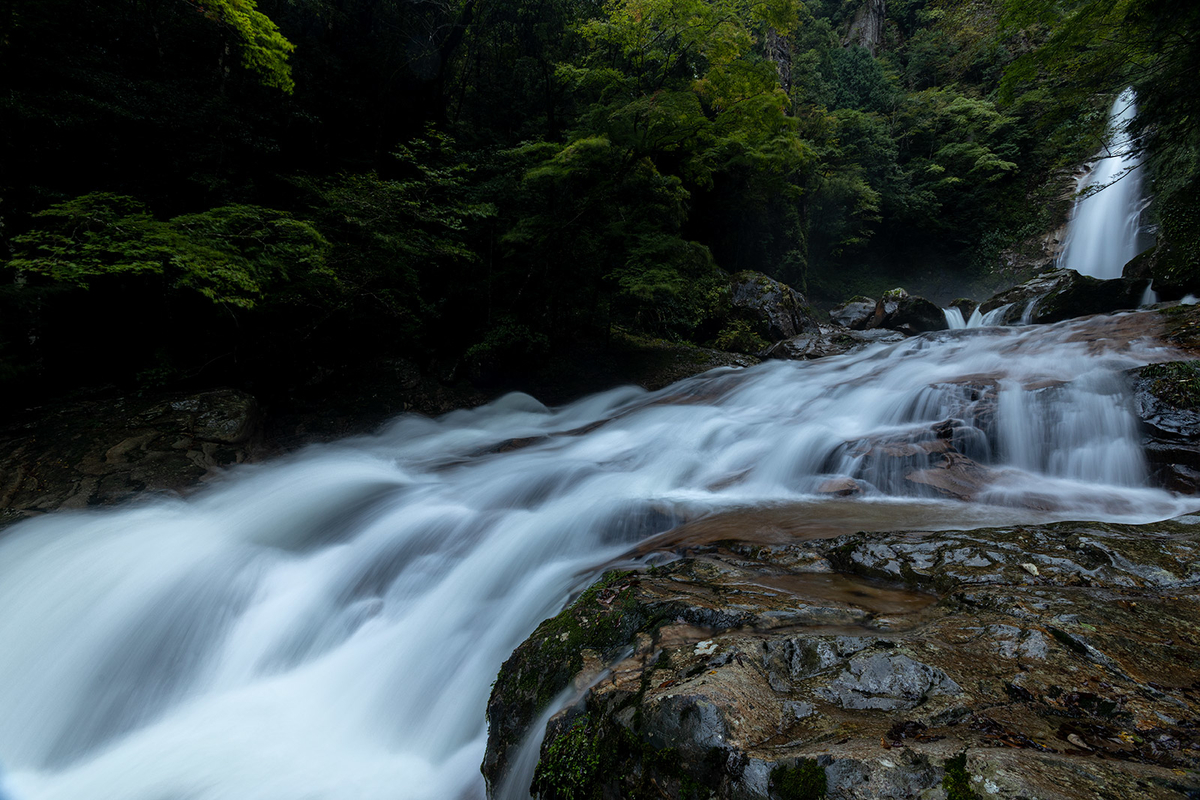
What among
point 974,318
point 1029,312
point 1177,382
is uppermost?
point 974,318

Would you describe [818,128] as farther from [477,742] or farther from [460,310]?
[477,742]

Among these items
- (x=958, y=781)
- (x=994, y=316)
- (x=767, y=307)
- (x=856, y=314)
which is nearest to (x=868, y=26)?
(x=856, y=314)

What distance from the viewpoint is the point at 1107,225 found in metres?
18.4

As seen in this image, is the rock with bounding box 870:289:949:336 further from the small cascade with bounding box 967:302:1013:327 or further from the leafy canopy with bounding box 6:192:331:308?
the leafy canopy with bounding box 6:192:331:308

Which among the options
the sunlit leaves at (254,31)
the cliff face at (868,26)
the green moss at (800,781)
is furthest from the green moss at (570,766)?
the cliff face at (868,26)

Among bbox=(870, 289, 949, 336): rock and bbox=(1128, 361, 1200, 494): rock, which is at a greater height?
bbox=(870, 289, 949, 336): rock

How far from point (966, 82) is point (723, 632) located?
37.1m

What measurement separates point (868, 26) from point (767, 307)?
27260 millimetres

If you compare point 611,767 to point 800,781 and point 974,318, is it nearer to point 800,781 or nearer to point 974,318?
point 800,781

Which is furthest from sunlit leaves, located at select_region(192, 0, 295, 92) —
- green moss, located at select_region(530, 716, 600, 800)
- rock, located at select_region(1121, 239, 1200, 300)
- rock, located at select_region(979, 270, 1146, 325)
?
rock, located at select_region(979, 270, 1146, 325)

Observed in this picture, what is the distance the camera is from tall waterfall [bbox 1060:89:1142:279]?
16953 millimetres

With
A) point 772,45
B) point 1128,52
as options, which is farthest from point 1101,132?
point 772,45

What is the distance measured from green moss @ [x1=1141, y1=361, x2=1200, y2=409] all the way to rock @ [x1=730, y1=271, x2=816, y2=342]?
954 cm

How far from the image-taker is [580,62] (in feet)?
42.1
